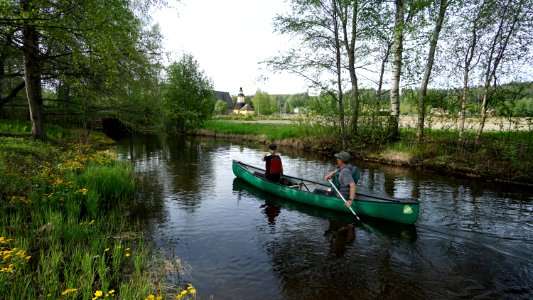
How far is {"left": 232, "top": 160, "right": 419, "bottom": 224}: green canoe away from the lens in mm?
7491

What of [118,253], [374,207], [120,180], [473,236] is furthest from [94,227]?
[473,236]

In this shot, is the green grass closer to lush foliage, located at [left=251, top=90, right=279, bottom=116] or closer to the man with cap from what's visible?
the man with cap

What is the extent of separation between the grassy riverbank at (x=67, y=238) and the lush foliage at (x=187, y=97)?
2432 centimetres

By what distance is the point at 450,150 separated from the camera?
14.4m

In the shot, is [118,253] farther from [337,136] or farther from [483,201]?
[337,136]

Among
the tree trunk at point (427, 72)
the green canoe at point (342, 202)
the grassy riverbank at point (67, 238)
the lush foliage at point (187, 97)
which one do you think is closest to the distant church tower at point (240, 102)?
the lush foliage at point (187, 97)

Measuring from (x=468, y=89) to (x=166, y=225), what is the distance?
13.6 metres

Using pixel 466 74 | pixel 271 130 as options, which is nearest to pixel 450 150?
pixel 466 74

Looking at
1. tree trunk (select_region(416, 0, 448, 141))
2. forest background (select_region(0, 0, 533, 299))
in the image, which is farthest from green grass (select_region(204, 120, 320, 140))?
tree trunk (select_region(416, 0, 448, 141))

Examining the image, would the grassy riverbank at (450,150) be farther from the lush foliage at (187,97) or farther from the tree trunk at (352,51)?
the lush foliage at (187,97)

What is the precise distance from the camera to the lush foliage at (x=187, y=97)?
33594 millimetres

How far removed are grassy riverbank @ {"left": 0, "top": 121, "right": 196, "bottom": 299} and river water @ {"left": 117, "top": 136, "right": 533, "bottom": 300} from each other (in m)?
0.71

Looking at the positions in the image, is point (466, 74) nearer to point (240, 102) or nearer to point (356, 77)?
point (356, 77)

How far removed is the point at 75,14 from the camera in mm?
7652
